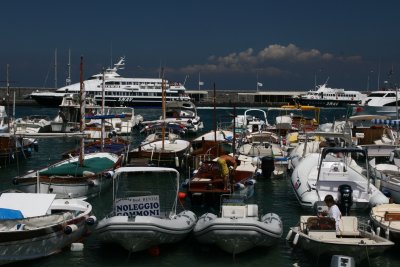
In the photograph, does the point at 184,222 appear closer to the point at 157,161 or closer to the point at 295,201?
the point at 295,201

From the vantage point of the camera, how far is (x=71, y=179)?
22969 millimetres

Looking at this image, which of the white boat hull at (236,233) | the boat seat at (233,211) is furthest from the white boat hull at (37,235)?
the boat seat at (233,211)

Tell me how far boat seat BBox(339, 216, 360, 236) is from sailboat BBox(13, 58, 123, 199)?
1046cm

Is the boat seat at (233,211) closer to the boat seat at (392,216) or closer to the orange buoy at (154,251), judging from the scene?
the orange buoy at (154,251)

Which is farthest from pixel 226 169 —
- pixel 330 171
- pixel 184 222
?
pixel 184 222

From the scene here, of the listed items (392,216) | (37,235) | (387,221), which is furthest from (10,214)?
(392,216)

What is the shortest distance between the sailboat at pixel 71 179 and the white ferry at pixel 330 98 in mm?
113494

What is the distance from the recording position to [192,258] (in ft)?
53.3

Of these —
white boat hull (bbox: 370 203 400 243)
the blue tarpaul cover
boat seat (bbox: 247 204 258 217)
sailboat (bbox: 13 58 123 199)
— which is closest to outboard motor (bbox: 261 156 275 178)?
sailboat (bbox: 13 58 123 199)

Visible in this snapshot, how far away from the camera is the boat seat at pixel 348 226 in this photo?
15.5m

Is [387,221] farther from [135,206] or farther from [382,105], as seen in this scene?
[382,105]

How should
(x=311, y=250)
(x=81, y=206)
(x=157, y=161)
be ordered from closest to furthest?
(x=311, y=250) → (x=81, y=206) → (x=157, y=161)

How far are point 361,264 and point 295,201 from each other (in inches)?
391

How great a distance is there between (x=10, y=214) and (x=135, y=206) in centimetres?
337
